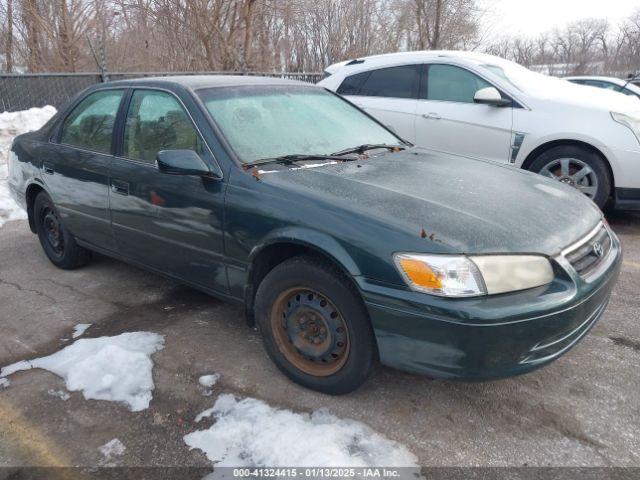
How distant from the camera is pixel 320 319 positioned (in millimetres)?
2617

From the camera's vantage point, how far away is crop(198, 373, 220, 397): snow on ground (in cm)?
276

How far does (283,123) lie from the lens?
330cm

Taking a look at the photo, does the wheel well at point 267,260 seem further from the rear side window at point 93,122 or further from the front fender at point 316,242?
the rear side window at point 93,122

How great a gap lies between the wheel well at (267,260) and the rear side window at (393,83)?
398 cm

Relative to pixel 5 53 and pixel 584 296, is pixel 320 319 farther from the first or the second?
pixel 5 53

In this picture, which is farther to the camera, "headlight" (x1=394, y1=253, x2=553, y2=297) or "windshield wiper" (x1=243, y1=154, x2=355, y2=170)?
"windshield wiper" (x1=243, y1=154, x2=355, y2=170)

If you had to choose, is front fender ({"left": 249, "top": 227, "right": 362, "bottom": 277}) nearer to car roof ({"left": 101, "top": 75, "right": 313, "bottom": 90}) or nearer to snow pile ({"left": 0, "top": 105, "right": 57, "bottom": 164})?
car roof ({"left": 101, "top": 75, "right": 313, "bottom": 90})

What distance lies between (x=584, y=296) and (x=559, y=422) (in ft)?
2.00

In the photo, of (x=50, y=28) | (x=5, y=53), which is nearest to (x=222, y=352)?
(x=50, y=28)

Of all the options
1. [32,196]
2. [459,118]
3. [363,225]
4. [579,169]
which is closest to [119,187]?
[32,196]

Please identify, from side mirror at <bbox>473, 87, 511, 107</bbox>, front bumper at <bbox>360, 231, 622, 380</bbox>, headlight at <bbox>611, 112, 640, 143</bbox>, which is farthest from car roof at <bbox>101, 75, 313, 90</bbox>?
headlight at <bbox>611, 112, 640, 143</bbox>

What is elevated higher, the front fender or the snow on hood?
the snow on hood

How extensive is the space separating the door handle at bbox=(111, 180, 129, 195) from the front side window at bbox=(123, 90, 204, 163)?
19 cm

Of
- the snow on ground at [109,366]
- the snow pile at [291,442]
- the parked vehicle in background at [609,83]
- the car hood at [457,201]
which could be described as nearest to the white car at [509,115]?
the car hood at [457,201]
